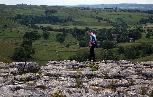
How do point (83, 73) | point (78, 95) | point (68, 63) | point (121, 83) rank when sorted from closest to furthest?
point (78, 95) < point (121, 83) < point (83, 73) < point (68, 63)

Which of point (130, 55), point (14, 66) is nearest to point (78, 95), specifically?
point (14, 66)

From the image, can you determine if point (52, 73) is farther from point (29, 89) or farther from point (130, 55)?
point (130, 55)

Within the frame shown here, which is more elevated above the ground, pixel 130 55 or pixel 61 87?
pixel 61 87

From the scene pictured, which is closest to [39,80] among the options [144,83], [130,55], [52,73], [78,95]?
[52,73]

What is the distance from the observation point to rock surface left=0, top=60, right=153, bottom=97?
2700 cm

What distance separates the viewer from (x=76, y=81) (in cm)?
3169

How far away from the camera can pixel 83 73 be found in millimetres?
34656

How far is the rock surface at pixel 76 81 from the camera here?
88.6ft

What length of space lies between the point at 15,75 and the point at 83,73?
6.91 m

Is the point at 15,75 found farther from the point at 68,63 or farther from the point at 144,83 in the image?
the point at 144,83

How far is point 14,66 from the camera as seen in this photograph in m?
39.2

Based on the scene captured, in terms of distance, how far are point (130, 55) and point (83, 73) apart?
15720cm

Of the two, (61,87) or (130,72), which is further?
(130,72)

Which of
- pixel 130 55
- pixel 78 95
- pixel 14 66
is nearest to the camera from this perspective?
pixel 78 95
